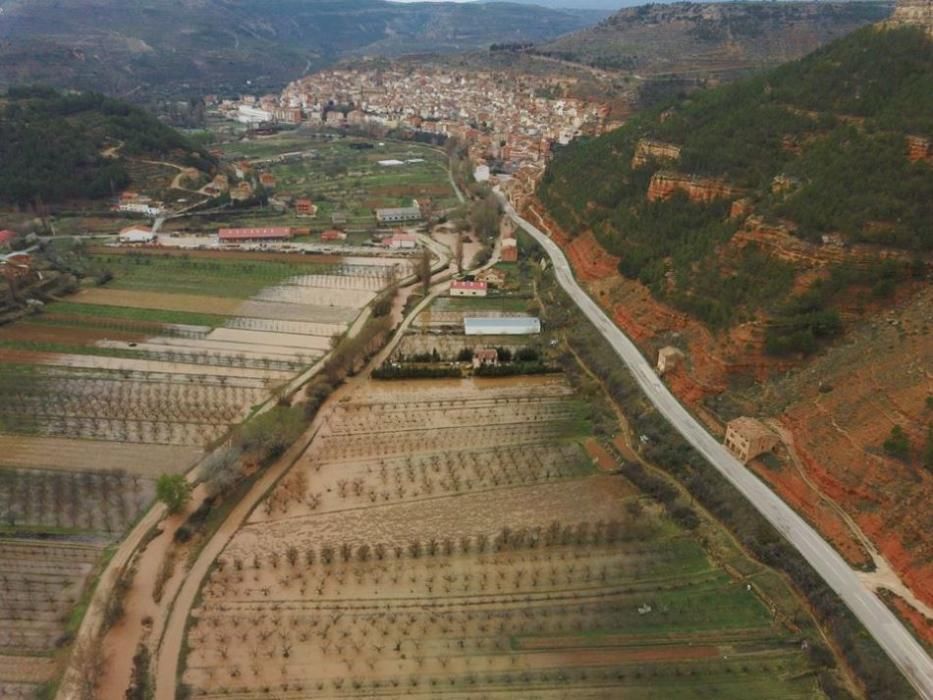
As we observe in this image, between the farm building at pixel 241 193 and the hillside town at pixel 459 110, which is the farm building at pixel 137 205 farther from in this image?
the hillside town at pixel 459 110

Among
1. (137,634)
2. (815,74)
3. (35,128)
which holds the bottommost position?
(137,634)

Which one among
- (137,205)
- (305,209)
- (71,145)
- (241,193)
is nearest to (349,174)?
(241,193)

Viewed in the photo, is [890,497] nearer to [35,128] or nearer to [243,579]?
[243,579]

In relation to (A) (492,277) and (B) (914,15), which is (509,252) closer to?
(A) (492,277)

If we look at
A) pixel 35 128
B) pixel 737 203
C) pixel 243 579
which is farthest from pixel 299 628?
pixel 35 128

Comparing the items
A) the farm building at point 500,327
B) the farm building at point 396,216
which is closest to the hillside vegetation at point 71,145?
the farm building at point 396,216

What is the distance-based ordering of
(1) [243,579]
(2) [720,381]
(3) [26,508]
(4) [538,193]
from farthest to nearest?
(4) [538,193] → (2) [720,381] → (3) [26,508] → (1) [243,579]

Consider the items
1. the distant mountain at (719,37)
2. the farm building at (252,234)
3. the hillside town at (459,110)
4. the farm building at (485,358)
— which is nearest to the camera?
the farm building at (485,358)
